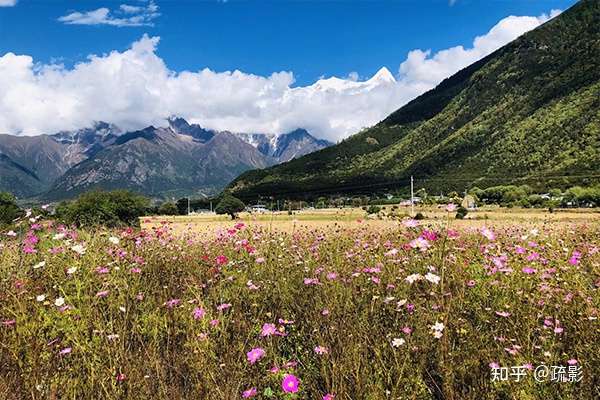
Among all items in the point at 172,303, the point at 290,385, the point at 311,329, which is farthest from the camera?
the point at 172,303

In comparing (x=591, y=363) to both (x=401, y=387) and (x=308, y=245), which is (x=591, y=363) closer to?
(x=401, y=387)

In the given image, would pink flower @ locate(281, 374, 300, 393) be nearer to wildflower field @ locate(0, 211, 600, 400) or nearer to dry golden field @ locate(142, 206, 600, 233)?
wildflower field @ locate(0, 211, 600, 400)

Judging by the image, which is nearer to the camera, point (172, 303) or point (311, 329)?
point (311, 329)

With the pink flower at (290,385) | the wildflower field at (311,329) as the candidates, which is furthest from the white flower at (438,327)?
the pink flower at (290,385)

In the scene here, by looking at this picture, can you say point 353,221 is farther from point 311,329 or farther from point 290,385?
point 290,385

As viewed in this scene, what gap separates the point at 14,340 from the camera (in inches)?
131

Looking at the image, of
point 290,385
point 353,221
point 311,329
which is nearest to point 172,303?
point 311,329

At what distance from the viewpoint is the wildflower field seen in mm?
2732

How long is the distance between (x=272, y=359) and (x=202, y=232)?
639 centimetres

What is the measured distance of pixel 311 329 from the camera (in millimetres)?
3652

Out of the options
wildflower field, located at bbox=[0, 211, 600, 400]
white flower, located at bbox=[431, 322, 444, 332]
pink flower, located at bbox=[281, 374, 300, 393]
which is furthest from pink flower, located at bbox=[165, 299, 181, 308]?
white flower, located at bbox=[431, 322, 444, 332]

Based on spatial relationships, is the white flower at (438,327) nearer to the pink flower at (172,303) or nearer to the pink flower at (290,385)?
the pink flower at (290,385)

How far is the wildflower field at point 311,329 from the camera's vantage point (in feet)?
8.96

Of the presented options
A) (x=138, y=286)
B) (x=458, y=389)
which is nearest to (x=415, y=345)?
(x=458, y=389)
